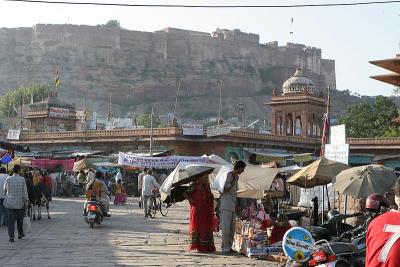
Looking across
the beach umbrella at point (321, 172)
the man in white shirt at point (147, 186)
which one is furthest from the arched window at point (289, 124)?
the beach umbrella at point (321, 172)

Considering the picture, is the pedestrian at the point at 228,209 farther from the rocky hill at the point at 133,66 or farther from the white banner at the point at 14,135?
the rocky hill at the point at 133,66

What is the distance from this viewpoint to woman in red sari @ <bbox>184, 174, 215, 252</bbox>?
34.6 ft

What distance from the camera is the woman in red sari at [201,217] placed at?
1055cm

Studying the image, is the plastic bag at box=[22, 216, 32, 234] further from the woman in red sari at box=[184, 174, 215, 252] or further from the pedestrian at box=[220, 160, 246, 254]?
the pedestrian at box=[220, 160, 246, 254]

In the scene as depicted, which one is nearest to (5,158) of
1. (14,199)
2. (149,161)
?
(149,161)

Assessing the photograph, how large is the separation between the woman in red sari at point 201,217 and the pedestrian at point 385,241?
666 centimetres

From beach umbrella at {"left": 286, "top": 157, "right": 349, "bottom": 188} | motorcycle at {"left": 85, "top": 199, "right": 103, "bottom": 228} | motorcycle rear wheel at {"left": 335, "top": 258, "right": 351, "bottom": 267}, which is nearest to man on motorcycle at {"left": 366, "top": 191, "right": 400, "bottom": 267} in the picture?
motorcycle rear wheel at {"left": 335, "top": 258, "right": 351, "bottom": 267}

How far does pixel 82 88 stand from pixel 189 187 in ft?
342

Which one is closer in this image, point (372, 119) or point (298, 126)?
point (298, 126)

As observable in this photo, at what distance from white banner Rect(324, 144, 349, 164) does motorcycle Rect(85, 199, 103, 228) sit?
17.4ft

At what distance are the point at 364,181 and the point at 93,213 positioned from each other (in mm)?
6318

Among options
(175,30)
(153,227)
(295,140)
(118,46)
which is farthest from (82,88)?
(153,227)

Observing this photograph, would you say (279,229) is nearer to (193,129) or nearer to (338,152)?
(338,152)

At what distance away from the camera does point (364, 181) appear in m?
10.5
